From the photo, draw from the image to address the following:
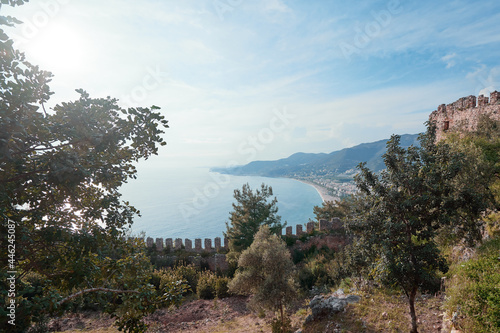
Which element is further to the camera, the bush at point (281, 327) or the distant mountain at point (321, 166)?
the distant mountain at point (321, 166)

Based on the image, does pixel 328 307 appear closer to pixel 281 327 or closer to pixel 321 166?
pixel 281 327

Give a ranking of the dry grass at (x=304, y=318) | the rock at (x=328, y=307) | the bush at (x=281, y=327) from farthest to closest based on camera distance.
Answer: the bush at (x=281, y=327) → the rock at (x=328, y=307) → the dry grass at (x=304, y=318)

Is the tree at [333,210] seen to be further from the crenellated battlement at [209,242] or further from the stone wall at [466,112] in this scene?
the stone wall at [466,112]

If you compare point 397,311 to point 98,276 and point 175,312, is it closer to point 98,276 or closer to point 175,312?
point 98,276

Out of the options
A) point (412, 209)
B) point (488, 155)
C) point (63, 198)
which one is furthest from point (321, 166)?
point (63, 198)

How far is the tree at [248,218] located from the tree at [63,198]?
1556 centimetres

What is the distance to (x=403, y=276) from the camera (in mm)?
5844

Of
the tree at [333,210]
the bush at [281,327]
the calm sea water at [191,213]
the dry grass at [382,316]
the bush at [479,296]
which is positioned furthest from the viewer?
the calm sea water at [191,213]

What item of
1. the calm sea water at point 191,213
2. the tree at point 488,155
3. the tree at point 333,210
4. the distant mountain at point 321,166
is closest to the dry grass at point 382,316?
the tree at point 488,155

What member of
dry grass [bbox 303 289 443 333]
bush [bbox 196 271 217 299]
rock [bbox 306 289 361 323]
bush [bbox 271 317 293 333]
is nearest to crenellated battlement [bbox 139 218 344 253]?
bush [bbox 196 271 217 299]

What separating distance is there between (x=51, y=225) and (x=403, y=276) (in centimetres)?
714

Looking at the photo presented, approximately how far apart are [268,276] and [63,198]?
8.25 m

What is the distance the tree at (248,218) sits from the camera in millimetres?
19906

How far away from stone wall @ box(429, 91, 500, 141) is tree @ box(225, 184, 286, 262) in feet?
42.6
